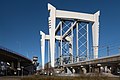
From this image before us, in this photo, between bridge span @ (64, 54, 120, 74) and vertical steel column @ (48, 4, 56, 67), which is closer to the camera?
bridge span @ (64, 54, 120, 74)

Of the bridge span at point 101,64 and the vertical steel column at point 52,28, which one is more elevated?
the vertical steel column at point 52,28

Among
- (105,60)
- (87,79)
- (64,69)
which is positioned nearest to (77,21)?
(64,69)

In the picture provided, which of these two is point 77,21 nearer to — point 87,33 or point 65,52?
point 87,33

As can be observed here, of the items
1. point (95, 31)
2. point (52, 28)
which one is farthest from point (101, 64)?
point (52, 28)

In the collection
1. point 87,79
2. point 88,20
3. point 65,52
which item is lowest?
point 87,79

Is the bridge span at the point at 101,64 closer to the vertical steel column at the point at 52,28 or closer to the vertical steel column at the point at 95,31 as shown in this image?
the vertical steel column at the point at 95,31

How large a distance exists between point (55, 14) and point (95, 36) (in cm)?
1126

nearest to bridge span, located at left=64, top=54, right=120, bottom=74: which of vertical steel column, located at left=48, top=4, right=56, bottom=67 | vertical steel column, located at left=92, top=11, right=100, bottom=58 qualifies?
vertical steel column, located at left=92, top=11, right=100, bottom=58

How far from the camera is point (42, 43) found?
345 feet

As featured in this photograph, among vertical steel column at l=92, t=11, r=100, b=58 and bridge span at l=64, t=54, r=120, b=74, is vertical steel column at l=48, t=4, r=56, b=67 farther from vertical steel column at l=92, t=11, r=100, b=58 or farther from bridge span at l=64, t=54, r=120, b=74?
vertical steel column at l=92, t=11, r=100, b=58

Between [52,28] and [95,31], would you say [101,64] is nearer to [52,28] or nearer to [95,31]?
[95,31]

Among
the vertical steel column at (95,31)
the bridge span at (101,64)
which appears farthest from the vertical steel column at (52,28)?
the vertical steel column at (95,31)

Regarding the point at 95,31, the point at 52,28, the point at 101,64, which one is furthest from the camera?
the point at 95,31

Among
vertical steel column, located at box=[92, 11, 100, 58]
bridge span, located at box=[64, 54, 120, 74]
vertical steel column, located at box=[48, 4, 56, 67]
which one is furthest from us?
vertical steel column, located at box=[92, 11, 100, 58]
